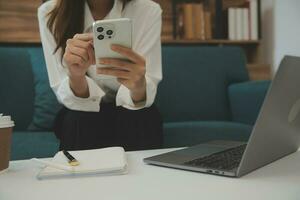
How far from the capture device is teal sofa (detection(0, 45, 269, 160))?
1482 mm

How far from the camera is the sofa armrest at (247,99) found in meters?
1.72

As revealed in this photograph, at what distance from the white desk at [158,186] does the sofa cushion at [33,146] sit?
59 centimetres

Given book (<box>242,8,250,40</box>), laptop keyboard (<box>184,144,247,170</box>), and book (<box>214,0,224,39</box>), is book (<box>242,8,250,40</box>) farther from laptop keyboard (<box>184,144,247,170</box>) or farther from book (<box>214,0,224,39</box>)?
laptop keyboard (<box>184,144,247,170</box>)

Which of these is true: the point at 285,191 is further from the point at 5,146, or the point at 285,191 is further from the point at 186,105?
the point at 186,105

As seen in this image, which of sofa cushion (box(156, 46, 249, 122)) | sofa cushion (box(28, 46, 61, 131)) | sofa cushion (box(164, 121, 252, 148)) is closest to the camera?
sofa cushion (box(164, 121, 252, 148))

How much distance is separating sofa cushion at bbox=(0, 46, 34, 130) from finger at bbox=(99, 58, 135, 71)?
0.89m

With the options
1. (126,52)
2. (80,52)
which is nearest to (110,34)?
(126,52)

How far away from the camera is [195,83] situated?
1.89m

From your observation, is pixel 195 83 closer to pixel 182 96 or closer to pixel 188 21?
pixel 182 96

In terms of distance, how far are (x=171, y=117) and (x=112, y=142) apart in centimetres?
74

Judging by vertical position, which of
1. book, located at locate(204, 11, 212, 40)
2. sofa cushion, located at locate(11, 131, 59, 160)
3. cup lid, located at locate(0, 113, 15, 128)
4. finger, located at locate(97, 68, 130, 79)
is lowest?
sofa cushion, located at locate(11, 131, 59, 160)

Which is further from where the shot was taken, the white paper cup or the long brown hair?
the long brown hair

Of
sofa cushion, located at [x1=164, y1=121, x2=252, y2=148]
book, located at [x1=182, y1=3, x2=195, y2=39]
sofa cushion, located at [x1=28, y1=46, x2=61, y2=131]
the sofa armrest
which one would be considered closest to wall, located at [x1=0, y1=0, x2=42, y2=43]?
sofa cushion, located at [x1=28, y1=46, x2=61, y2=131]

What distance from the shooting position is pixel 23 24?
1982 millimetres
